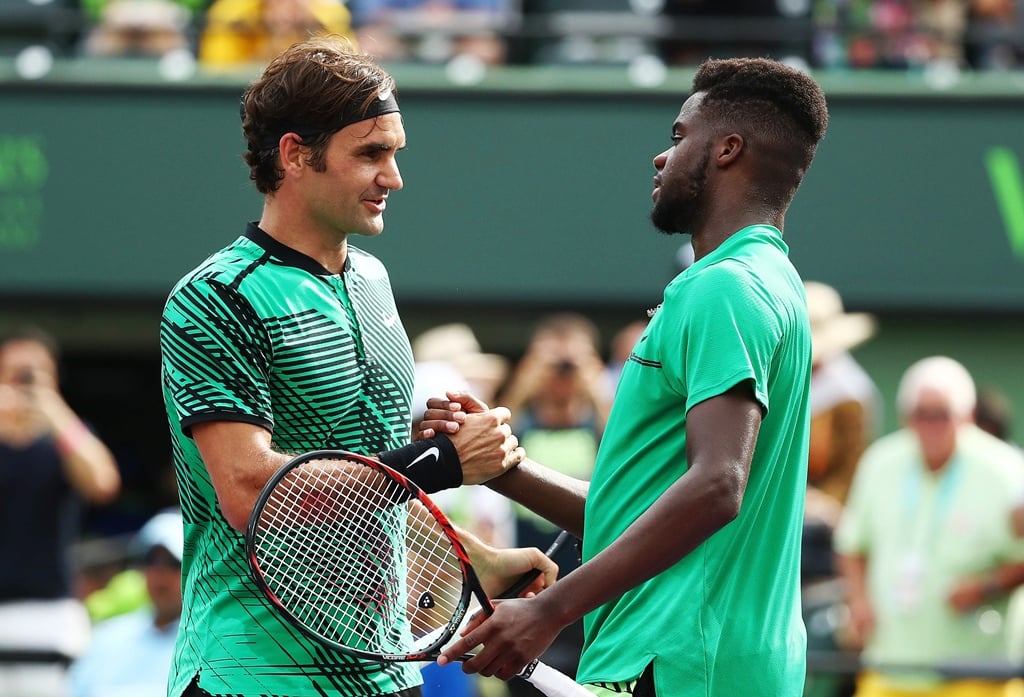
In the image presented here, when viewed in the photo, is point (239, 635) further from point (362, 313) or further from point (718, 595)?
point (718, 595)

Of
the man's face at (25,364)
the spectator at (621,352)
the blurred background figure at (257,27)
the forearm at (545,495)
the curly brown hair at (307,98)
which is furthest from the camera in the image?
the blurred background figure at (257,27)

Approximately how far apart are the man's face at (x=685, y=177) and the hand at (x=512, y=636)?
827 mm

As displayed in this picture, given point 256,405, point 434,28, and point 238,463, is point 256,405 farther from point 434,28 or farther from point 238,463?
point 434,28

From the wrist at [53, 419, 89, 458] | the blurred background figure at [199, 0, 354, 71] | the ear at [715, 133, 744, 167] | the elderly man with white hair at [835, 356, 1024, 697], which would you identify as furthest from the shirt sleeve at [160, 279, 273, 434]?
the blurred background figure at [199, 0, 354, 71]

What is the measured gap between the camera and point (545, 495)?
383 cm

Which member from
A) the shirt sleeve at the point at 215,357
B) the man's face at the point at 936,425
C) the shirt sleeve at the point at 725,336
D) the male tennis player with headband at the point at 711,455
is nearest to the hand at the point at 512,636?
the male tennis player with headband at the point at 711,455

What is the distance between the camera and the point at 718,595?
3193 millimetres

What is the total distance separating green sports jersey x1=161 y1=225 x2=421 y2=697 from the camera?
334cm

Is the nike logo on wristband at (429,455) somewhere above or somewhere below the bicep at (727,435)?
below

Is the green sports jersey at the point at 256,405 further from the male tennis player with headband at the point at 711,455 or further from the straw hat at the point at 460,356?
the straw hat at the point at 460,356

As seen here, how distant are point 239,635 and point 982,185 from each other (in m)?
7.98

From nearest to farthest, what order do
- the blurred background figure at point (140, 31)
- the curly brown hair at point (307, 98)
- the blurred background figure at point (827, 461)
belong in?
Answer: the curly brown hair at point (307, 98)
the blurred background figure at point (827, 461)
the blurred background figure at point (140, 31)

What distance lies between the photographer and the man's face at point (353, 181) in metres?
3.53

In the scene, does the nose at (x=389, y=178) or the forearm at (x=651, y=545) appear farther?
the nose at (x=389, y=178)
